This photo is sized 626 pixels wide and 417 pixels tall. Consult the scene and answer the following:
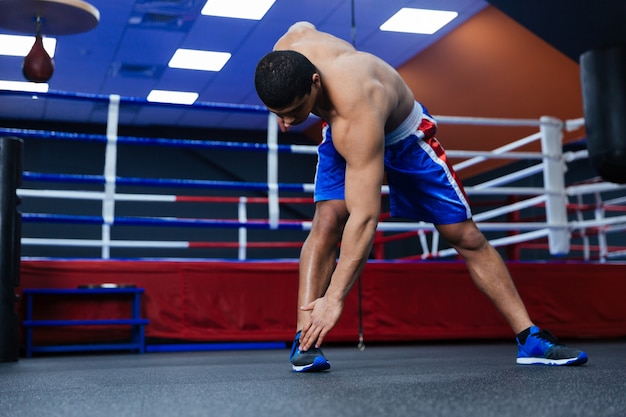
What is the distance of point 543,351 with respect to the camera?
6.09 feet

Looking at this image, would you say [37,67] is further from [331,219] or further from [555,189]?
[555,189]

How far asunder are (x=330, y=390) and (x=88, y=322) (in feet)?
6.14

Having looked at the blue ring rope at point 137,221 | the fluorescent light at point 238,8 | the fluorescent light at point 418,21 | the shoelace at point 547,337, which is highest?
the fluorescent light at point 238,8

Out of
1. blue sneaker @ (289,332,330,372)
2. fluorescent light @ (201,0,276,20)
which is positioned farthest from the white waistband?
fluorescent light @ (201,0,276,20)

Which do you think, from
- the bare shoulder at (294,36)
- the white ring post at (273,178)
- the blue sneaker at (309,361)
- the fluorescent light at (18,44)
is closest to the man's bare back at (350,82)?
the bare shoulder at (294,36)

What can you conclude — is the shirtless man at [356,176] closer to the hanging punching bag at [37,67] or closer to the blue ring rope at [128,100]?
the blue ring rope at [128,100]

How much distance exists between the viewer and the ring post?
250 cm

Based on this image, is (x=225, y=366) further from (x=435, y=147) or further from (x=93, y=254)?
(x=93, y=254)

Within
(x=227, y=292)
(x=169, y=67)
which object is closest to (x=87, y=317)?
(x=227, y=292)

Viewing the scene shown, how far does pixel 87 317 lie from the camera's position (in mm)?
3162

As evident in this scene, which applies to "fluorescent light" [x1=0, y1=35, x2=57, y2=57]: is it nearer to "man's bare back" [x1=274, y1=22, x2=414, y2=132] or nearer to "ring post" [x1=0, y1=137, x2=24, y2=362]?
"ring post" [x1=0, y1=137, x2=24, y2=362]

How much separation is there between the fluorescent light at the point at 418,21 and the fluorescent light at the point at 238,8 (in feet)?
3.58

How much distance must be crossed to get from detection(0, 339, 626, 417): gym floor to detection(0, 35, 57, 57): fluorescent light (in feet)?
17.3

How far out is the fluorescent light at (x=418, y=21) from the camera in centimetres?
652
